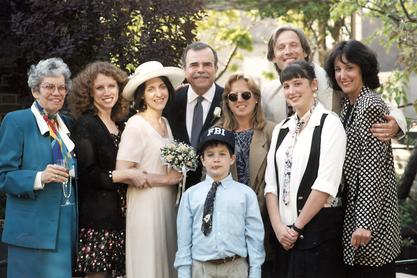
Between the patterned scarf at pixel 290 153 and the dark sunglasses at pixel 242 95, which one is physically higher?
the dark sunglasses at pixel 242 95

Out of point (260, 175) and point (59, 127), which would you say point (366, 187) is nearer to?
point (260, 175)

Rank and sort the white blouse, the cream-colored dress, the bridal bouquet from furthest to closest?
1. the cream-colored dress
2. the bridal bouquet
3. the white blouse

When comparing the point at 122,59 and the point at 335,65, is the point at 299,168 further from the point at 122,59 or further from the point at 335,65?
the point at 122,59

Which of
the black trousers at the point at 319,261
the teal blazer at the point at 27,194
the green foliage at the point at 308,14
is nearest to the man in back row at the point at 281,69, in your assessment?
the black trousers at the point at 319,261

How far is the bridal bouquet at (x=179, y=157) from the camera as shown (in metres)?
5.27

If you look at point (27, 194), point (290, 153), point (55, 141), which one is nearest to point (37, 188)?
point (27, 194)

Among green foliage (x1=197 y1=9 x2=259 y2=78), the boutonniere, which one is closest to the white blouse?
the boutonniere

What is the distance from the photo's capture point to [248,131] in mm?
5504

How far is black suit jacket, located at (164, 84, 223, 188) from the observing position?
575 centimetres

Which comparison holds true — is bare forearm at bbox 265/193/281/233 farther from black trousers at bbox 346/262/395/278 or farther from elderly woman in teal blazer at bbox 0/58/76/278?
elderly woman in teal blazer at bbox 0/58/76/278

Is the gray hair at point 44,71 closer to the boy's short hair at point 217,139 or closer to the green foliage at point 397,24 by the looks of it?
the boy's short hair at point 217,139

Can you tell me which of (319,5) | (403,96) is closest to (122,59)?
(403,96)

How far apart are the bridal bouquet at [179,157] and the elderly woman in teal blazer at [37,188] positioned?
677mm

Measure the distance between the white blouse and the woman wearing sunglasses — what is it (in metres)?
0.34
